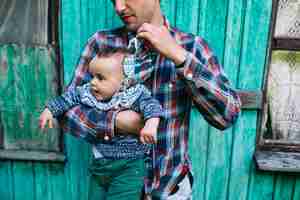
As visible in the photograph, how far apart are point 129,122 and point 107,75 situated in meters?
0.18

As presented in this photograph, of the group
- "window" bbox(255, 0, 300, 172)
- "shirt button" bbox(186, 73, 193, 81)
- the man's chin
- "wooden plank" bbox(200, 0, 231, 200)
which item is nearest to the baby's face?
the man's chin

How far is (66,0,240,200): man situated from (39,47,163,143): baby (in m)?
0.04

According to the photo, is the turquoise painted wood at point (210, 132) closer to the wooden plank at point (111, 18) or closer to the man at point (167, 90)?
the wooden plank at point (111, 18)

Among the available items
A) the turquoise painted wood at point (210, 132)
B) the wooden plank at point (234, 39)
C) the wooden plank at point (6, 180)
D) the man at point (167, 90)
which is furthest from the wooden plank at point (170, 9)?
the wooden plank at point (6, 180)

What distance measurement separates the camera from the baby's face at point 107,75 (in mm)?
1411

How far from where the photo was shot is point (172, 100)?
1.58m

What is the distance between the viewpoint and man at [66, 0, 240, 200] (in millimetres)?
1399

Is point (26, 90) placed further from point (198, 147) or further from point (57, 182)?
point (198, 147)

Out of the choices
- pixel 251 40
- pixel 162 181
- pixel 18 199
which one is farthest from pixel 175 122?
pixel 18 199

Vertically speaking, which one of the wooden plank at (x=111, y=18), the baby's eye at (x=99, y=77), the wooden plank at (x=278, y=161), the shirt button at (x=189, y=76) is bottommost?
the wooden plank at (x=278, y=161)

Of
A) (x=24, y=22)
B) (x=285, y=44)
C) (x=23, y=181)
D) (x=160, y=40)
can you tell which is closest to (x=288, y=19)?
(x=285, y=44)

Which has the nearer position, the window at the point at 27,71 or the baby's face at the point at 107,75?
the baby's face at the point at 107,75

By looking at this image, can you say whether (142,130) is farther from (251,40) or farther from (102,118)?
(251,40)

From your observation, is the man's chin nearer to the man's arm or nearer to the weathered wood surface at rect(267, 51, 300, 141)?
the man's arm
